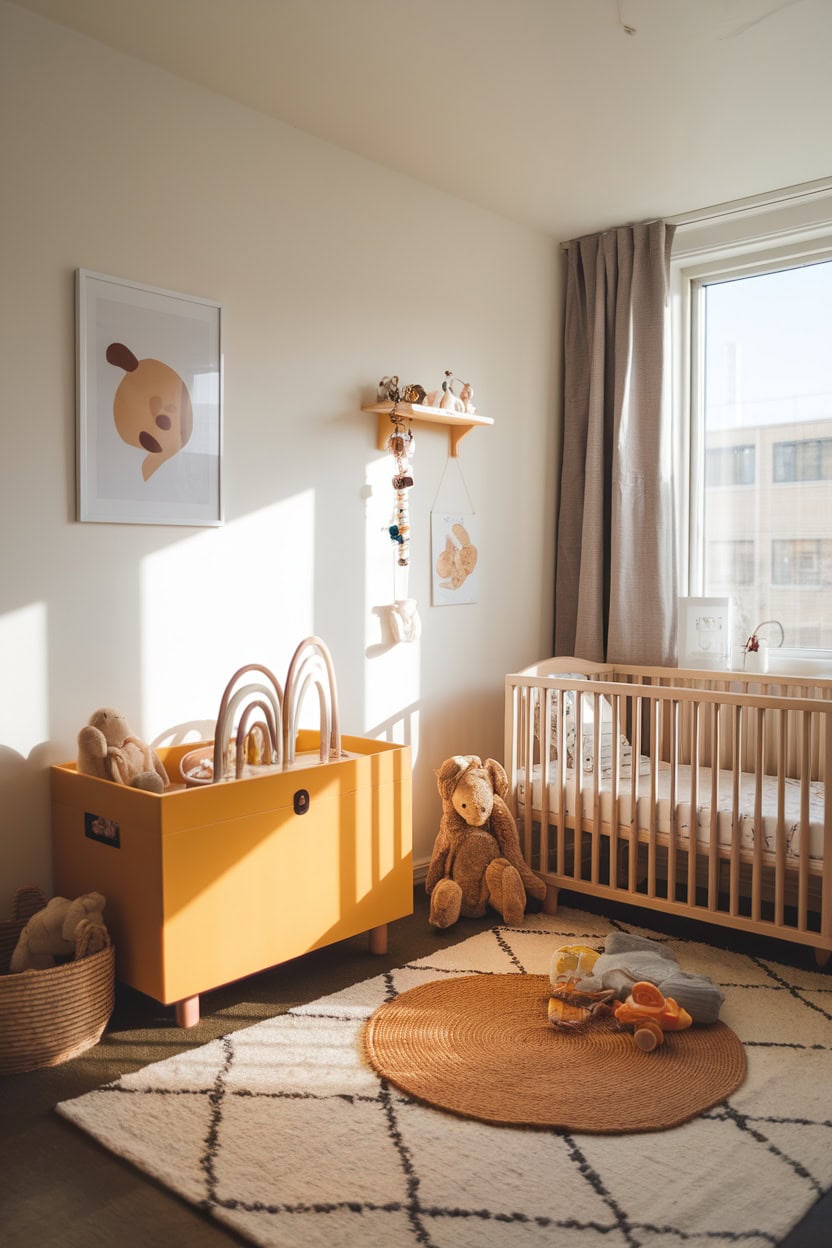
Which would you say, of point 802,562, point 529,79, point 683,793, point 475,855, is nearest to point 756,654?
point 802,562

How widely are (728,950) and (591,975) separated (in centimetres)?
55

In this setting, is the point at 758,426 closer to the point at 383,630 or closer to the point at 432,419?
the point at 432,419

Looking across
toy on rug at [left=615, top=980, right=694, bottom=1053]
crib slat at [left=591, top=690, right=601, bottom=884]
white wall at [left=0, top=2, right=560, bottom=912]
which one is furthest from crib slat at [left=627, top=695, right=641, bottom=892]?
white wall at [left=0, top=2, right=560, bottom=912]

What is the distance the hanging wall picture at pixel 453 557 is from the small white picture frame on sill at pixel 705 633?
766 mm

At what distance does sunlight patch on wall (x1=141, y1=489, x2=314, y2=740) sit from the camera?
103 inches

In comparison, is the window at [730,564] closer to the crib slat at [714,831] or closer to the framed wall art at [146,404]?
the crib slat at [714,831]

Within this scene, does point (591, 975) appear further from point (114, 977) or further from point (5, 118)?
point (5, 118)

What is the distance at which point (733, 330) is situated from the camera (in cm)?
371

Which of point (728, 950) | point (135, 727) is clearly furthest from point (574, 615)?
point (135, 727)

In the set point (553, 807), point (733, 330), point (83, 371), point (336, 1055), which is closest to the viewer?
point (336, 1055)

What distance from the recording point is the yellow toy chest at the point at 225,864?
7.17 feet

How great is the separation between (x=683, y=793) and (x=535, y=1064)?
1.14 metres

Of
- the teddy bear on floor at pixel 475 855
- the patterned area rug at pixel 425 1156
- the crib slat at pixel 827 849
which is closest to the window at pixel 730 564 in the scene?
the crib slat at pixel 827 849

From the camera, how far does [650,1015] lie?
2.23 meters
